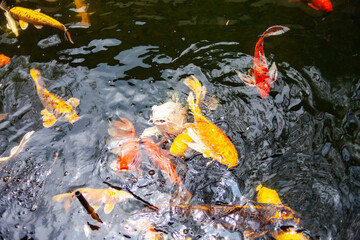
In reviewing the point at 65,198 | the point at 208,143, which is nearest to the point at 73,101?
the point at 65,198

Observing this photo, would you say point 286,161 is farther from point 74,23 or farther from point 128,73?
point 74,23

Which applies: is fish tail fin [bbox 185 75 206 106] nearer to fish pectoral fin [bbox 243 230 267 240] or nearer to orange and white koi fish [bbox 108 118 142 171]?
orange and white koi fish [bbox 108 118 142 171]

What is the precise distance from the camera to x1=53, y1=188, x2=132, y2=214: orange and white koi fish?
3125 millimetres

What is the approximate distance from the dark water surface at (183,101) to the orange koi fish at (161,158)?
11 cm

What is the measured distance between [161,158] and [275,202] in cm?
137

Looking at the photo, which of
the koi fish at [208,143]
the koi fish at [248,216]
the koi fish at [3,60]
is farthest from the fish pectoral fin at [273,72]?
the koi fish at [3,60]

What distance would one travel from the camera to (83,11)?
17.7 feet

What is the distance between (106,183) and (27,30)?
11.4 feet

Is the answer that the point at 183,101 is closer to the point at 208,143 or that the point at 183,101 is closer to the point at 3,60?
the point at 208,143

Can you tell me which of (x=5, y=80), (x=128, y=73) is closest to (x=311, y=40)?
(x=128, y=73)

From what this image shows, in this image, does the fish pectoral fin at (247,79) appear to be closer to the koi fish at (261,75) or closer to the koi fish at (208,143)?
the koi fish at (261,75)

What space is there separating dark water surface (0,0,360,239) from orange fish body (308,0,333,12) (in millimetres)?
148

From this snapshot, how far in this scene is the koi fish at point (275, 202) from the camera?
2.78 meters

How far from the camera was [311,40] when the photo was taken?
4.67 meters
